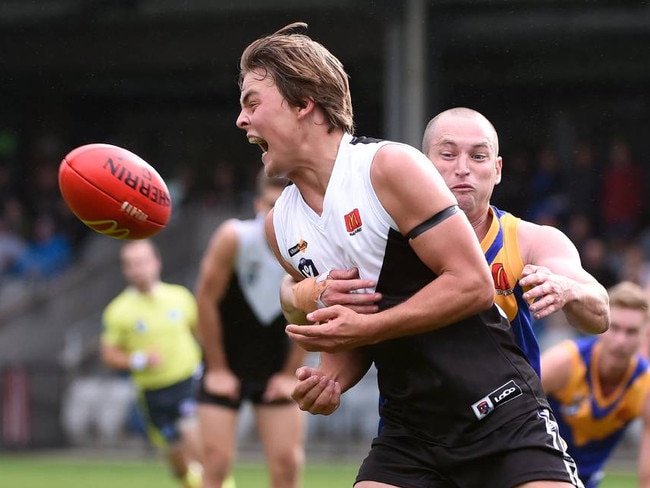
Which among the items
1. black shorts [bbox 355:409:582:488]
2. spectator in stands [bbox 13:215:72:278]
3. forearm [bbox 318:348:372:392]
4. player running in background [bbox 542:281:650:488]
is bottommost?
spectator in stands [bbox 13:215:72:278]

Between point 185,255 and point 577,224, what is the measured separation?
6.38m

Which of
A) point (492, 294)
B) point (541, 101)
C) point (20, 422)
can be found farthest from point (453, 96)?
point (492, 294)

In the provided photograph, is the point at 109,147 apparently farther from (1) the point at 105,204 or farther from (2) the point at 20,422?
(2) the point at 20,422

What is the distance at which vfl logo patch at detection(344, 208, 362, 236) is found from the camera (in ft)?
12.9

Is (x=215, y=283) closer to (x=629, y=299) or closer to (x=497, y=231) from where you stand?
(x=629, y=299)

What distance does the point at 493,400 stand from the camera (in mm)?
3916

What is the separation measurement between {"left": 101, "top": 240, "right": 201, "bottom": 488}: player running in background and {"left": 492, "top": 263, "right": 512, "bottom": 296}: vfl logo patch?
6930 mm

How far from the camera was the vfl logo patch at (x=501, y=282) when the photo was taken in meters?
4.15

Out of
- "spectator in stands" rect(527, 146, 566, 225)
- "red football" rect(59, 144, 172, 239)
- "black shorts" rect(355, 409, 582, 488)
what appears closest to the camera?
"black shorts" rect(355, 409, 582, 488)

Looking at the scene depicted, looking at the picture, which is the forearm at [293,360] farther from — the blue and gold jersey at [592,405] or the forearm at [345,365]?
the forearm at [345,365]

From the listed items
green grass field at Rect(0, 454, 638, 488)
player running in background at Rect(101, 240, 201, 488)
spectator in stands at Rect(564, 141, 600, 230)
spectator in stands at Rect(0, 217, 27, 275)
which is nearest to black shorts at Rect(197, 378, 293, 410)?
player running in background at Rect(101, 240, 201, 488)

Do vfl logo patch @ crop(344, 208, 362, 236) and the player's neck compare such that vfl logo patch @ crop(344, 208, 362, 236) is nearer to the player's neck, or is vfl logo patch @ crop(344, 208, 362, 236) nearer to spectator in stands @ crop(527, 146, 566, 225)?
the player's neck

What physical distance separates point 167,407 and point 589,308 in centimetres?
746

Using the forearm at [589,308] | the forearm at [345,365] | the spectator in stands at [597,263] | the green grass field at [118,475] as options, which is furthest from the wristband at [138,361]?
the forearm at [589,308]
